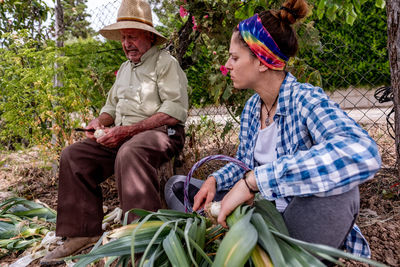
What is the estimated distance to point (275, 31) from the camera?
5.00 feet

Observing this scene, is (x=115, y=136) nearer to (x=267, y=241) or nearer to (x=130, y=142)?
(x=130, y=142)

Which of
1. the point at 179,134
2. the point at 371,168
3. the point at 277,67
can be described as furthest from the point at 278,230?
the point at 179,134

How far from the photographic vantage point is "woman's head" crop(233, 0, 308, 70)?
1.53 meters

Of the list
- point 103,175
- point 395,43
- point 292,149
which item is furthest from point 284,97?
point 103,175

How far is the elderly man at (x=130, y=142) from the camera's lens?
1951 mm

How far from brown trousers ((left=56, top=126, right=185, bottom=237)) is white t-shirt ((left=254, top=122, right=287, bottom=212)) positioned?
2.22 ft

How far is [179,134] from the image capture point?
2385 mm

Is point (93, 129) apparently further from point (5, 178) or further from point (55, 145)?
point (5, 178)

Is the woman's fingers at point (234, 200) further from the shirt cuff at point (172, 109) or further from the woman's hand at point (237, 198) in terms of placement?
the shirt cuff at point (172, 109)

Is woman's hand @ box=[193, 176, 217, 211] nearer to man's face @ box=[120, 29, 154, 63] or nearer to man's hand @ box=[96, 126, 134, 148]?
man's hand @ box=[96, 126, 134, 148]

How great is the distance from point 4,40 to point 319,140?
4.57 meters

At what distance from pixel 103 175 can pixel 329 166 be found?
5.59ft

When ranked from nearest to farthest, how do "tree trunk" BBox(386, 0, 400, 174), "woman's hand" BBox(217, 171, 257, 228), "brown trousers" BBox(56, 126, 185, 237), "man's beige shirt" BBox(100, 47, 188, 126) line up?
"woman's hand" BBox(217, 171, 257, 228) → "brown trousers" BBox(56, 126, 185, 237) → "tree trunk" BBox(386, 0, 400, 174) → "man's beige shirt" BBox(100, 47, 188, 126)

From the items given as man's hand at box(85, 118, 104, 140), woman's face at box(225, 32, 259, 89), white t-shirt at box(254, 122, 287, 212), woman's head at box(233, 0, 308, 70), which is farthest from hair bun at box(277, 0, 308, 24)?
man's hand at box(85, 118, 104, 140)
